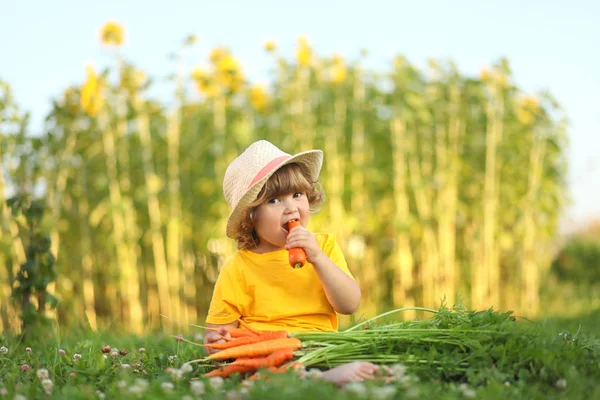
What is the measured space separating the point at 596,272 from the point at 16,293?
10724 mm

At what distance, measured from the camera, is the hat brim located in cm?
262

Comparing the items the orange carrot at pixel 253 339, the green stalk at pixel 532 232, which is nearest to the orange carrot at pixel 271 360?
the orange carrot at pixel 253 339

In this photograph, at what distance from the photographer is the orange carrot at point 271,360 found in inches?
88.9

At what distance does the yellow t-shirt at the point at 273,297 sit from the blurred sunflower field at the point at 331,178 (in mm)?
3616

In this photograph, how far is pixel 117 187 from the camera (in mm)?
6469

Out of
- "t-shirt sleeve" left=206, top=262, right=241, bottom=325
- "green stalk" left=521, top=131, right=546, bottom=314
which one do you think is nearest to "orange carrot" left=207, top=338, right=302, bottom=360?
"t-shirt sleeve" left=206, top=262, right=241, bottom=325

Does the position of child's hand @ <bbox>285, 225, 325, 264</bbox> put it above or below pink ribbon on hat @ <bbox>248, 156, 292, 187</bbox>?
below

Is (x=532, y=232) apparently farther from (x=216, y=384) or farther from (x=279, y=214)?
(x=216, y=384)

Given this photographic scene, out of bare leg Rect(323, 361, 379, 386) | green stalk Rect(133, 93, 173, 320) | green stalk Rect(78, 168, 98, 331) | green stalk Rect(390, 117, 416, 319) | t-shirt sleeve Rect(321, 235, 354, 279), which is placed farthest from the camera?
green stalk Rect(390, 117, 416, 319)

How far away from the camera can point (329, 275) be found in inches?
98.8

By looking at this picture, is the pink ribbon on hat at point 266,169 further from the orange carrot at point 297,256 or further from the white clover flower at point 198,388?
the white clover flower at point 198,388

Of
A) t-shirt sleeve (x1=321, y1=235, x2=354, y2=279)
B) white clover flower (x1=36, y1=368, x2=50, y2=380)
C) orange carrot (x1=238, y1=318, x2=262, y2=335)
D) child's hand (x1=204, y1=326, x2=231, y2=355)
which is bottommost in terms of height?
white clover flower (x1=36, y1=368, x2=50, y2=380)

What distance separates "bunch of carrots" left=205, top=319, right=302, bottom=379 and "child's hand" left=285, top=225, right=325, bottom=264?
10.8 inches

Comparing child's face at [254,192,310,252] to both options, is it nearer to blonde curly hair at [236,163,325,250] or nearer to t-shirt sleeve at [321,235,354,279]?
blonde curly hair at [236,163,325,250]
